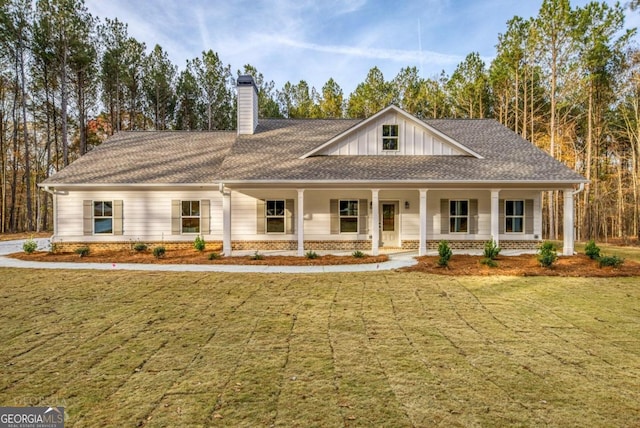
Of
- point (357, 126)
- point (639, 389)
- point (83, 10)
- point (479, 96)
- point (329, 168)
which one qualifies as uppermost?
point (83, 10)

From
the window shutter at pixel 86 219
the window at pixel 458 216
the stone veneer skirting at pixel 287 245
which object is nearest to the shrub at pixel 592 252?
the stone veneer skirting at pixel 287 245

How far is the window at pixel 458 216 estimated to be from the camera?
14.2 m

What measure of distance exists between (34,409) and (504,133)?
19.0 metres

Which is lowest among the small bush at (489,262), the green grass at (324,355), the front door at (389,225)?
the green grass at (324,355)

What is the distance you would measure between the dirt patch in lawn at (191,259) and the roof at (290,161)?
8.99 ft

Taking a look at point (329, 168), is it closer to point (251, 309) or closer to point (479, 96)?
point (251, 309)

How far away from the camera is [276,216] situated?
A: 46.5ft

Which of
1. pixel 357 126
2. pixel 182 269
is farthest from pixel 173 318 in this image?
pixel 357 126

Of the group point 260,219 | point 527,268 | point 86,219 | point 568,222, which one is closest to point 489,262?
point 527,268

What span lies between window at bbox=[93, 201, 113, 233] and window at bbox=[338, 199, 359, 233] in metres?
9.69

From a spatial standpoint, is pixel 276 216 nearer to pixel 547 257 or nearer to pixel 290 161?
pixel 290 161

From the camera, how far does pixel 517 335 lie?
5.14 m

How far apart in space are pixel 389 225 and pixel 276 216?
4.86 m

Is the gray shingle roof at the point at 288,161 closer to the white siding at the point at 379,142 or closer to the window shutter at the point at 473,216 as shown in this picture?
the white siding at the point at 379,142
